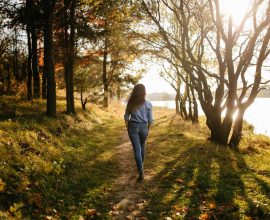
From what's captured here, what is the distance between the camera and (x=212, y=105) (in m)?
16.5

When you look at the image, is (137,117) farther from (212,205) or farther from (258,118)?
(258,118)

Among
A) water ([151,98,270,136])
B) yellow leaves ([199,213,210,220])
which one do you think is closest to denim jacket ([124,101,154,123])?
yellow leaves ([199,213,210,220])

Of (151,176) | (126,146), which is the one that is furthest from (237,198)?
(126,146)

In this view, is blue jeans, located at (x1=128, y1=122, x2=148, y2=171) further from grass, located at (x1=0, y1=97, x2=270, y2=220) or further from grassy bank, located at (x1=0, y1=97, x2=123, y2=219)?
grassy bank, located at (x1=0, y1=97, x2=123, y2=219)

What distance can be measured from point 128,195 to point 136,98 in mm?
2275

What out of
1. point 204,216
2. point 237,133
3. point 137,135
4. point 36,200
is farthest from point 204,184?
point 237,133

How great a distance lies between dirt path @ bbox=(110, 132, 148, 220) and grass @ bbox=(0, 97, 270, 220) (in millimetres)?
158

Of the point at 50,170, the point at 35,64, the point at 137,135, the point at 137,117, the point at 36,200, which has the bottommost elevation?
the point at 36,200

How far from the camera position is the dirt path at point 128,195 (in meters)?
6.73

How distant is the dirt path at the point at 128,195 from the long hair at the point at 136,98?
179 cm

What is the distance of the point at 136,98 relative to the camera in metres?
8.56

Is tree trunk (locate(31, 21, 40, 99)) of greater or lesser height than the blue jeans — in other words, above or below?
above

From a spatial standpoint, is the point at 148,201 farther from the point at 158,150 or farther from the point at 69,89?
the point at 69,89

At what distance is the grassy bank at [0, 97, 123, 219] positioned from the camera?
21.1 ft
